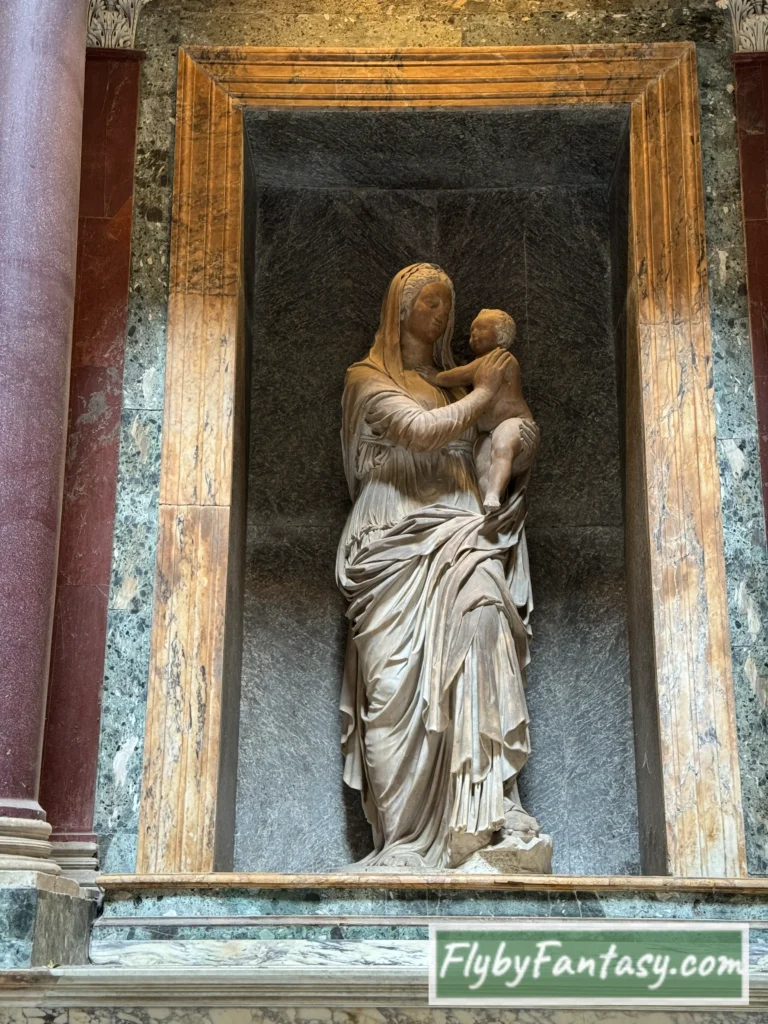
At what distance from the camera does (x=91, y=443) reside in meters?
6.77

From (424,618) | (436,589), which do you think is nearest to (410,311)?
(436,589)

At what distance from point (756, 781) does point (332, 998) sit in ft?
6.90

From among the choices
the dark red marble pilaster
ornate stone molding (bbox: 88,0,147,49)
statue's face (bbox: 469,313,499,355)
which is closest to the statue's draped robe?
statue's face (bbox: 469,313,499,355)

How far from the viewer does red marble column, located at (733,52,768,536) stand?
6.86 metres

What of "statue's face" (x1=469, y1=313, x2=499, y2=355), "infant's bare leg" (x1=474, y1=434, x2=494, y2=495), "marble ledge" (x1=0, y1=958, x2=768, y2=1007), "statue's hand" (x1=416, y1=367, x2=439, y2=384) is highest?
"statue's face" (x1=469, y1=313, x2=499, y2=355)

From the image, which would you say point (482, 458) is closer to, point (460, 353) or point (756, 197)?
Result: point (460, 353)

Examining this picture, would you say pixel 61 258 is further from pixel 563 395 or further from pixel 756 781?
pixel 756 781

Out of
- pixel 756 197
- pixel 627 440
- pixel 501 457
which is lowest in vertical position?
pixel 501 457

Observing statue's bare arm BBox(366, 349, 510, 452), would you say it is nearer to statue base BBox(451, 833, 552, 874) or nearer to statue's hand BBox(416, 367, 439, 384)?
statue's hand BBox(416, 367, 439, 384)

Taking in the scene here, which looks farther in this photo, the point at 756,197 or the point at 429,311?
the point at 429,311

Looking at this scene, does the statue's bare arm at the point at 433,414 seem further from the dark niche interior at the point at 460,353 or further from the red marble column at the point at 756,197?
the red marble column at the point at 756,197

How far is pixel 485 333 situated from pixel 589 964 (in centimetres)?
300

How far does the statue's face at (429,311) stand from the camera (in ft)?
23.7

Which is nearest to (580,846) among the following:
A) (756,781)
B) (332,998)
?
(756,781)
